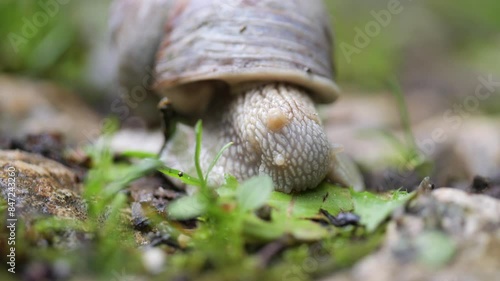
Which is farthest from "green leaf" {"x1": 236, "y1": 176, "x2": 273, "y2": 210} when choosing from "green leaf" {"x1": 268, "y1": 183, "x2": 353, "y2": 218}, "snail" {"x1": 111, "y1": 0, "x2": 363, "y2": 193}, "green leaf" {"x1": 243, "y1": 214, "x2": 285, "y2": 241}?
"snail" {"x1": 111, "y1": 0, "x2": 363, "y2": 193}

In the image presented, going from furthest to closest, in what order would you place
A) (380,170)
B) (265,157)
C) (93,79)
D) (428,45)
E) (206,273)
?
1. (428,45)
2. (93,79)
3. (380,170)
4. (265,157)
5. (206,273)

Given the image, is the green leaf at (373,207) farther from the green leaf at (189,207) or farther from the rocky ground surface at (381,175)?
the green leaf at (189,207)

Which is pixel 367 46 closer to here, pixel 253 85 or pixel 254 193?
pixel 253 85

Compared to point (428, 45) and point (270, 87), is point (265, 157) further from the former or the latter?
point (428, 45)

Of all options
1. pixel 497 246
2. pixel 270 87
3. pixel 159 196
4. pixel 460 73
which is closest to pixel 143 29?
pixel 270 87

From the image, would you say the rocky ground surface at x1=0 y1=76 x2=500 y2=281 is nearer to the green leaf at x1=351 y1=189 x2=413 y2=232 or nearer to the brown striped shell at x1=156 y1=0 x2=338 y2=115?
the green leaf at x1=351 y1=189 x2=413 y2=232

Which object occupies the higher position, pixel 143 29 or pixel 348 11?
pixel 143 29
